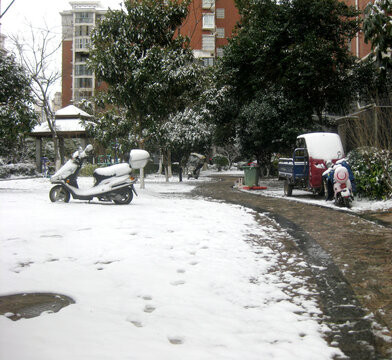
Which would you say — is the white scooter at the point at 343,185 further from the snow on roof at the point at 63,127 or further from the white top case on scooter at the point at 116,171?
the snow on roof at the point at 63,127

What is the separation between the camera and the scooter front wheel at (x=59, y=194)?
10.8 m

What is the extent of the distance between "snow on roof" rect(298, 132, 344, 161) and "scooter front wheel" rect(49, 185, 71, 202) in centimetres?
750

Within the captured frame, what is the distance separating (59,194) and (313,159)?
25.2ft

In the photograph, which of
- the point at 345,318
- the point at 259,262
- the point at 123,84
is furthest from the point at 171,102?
the point at 345,318

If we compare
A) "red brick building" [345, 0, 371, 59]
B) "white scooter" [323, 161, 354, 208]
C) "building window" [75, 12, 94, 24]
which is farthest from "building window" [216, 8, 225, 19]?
"white scooter" [323, 161, 354, 208]

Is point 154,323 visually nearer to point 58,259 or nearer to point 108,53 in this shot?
point 58,259

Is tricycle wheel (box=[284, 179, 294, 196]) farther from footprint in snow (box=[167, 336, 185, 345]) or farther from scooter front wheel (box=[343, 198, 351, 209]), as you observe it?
footprint in snow (box=[167, 336, 185, 345])

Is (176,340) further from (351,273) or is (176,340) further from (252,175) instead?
(252,175)

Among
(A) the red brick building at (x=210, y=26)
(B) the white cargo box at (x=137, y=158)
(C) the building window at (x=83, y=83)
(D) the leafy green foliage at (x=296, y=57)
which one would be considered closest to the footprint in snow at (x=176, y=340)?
(B) the white cargo box at (x=137, y=158)

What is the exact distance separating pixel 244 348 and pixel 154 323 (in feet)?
2.40

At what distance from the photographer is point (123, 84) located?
17.2 meters

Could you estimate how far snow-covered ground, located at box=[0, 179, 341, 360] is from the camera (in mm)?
2740

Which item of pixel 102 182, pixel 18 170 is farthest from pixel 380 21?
pixel 18 170

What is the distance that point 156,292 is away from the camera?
12.9ft
